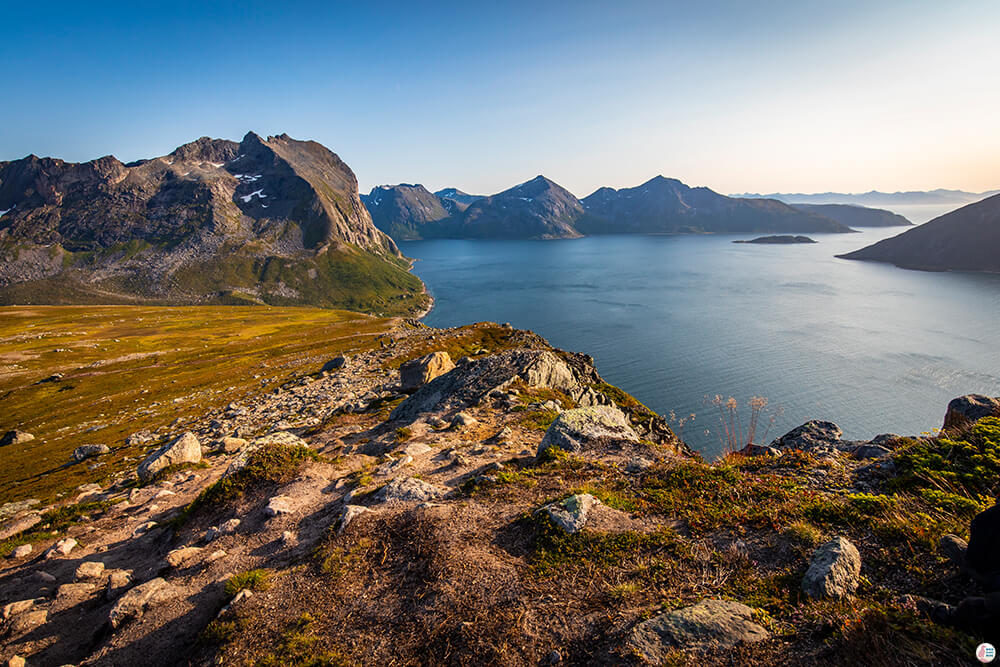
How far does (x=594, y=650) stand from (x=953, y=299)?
22958cm

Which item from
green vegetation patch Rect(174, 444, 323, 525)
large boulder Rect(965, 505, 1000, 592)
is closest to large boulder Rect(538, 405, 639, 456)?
green vegetation patch Rect(174, 444, 323, 525)

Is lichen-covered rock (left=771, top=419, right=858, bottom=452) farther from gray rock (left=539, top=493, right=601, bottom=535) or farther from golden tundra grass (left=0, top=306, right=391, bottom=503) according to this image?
golden tundra grass (left=0, top=306, right=391, bottom=503)

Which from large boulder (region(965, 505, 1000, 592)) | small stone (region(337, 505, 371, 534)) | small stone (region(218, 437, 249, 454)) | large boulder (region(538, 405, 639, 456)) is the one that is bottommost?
small stone (region(218, 437, 249, 454))

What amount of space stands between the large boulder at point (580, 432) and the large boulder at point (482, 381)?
8.92m

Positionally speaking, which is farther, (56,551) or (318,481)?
(318,481)

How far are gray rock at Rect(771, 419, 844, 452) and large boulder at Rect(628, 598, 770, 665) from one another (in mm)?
14116

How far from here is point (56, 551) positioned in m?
14.1

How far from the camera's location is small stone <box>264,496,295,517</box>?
13.0 metres

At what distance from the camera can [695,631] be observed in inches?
266

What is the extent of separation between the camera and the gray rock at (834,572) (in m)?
7.27

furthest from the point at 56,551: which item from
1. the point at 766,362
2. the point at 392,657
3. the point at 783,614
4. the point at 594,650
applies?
the point at 766,362

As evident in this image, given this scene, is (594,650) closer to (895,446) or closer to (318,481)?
(318,481)

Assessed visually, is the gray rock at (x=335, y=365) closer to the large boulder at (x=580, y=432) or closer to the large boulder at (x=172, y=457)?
the large boulder at (x=172, y=457)

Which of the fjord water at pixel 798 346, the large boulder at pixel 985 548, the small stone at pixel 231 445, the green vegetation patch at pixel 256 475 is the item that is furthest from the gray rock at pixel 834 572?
the fjord water at pixel 798 346
